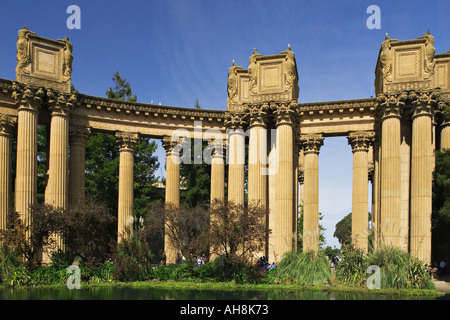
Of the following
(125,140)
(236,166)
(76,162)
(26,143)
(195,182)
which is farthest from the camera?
(195,182)

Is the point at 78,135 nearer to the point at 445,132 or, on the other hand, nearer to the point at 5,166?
the point at 5,166

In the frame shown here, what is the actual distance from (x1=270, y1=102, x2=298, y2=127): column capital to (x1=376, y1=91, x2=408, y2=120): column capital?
647 centimetres

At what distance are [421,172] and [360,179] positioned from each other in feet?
22.8

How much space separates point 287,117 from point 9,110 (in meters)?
20.8

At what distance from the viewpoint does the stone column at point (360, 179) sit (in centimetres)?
4203

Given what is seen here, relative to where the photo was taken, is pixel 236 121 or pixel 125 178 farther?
pixel 125 178

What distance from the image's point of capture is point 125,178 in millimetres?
43031

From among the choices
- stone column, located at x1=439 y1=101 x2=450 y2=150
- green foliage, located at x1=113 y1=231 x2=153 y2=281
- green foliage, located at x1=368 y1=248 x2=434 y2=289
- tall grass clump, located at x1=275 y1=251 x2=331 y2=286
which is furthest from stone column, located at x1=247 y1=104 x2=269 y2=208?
stone column, located at x1=439 y1=101 x2=450 y2=150

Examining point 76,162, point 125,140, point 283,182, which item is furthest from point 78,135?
point 283,182

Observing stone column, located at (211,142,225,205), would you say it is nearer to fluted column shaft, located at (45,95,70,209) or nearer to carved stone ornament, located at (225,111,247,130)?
carved stone ornament, located at (225,111,247,130)

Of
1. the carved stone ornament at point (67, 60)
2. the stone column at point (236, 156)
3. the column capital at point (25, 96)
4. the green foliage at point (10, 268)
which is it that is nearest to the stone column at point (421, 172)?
the stone column at point (236, 156)

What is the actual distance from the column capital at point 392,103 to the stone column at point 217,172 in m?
14.8

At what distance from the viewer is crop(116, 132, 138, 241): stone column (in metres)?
42.4
